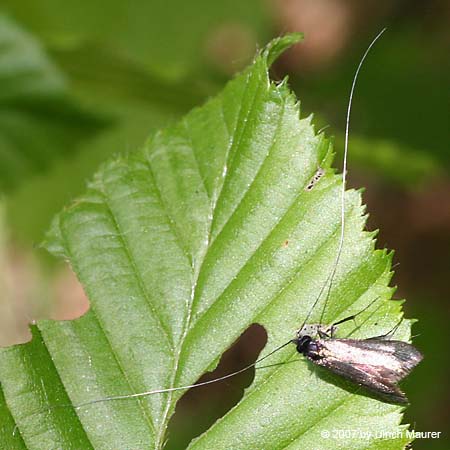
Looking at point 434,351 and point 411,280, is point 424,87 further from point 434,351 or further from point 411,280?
point 434,351

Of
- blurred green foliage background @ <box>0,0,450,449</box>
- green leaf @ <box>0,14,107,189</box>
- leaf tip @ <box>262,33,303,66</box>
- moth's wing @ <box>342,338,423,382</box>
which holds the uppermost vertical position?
blurred green foliage background @ <box>0,0,450,449</box>

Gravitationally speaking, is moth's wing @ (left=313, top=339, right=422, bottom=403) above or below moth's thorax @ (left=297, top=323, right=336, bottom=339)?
below

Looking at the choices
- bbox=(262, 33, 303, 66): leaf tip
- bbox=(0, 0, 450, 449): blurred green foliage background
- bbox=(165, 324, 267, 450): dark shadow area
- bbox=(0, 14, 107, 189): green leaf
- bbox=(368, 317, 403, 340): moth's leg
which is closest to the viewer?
bbox=(368, 317, 403, 340): moth's leg

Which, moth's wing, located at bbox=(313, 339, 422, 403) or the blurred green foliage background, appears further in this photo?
the blurred green foliage background

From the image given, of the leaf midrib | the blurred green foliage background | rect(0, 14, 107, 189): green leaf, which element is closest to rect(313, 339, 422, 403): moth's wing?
the leaf midrib

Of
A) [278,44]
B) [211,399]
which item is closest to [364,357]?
[278,44]

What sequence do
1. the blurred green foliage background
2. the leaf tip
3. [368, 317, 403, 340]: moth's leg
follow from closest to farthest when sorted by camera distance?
1. [368, 317, 403, 340]: moth's leg
2. the leaf tip
3. the blurred green foliage background

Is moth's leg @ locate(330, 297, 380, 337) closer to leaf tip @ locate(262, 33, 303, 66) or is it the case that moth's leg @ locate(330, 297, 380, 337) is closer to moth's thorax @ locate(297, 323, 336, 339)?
moth's thorax @ locate(297, 323, 336, 339)

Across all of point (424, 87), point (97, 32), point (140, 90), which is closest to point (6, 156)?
point (140, 90)

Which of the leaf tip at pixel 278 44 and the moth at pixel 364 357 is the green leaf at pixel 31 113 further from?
the moth at pixel 364 357
